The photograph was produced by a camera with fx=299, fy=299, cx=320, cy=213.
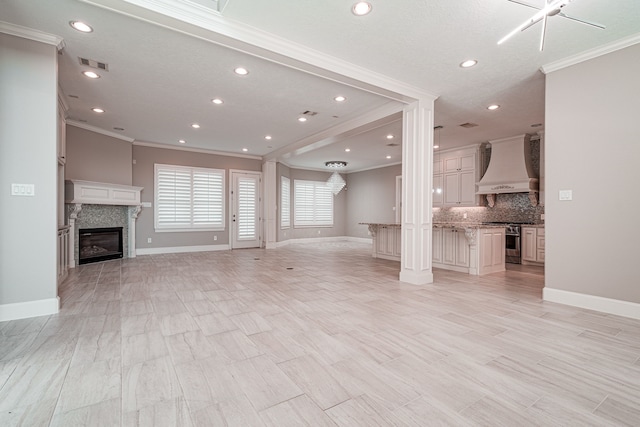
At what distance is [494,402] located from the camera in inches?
66.7

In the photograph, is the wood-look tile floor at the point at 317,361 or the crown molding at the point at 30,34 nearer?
the wood-look tile floor at the point at 317,361

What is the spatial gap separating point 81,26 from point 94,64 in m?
0.87

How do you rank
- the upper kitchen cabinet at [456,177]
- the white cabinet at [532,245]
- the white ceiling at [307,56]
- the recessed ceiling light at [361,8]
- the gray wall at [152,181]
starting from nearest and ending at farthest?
1. the recessed ceiling light at [361,8]
2. the white ceiling at [307,56]
3. the white cabinet at [532,245]
4. the gray wall at [152,181]
5. the upper kitchen cabinet at [456,177]

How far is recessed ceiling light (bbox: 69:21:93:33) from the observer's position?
2.93 m

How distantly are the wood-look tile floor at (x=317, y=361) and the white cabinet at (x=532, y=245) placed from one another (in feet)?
9.07

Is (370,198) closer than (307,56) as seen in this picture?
No

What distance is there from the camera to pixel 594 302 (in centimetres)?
337

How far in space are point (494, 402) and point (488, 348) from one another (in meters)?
0.77

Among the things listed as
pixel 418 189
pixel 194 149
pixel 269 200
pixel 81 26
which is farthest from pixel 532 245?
pixel 194 149

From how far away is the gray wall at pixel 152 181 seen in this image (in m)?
7.73

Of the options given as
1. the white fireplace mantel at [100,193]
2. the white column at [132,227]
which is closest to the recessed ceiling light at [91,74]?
the white fireplace mantel at [100,193]

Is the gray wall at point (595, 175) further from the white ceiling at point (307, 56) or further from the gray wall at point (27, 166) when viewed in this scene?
the gray wall at point (27, 166)

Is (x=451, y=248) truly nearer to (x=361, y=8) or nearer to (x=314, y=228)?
(x=361, y=8)

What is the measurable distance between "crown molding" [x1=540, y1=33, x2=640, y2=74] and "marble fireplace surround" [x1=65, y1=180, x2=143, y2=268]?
7.83m
